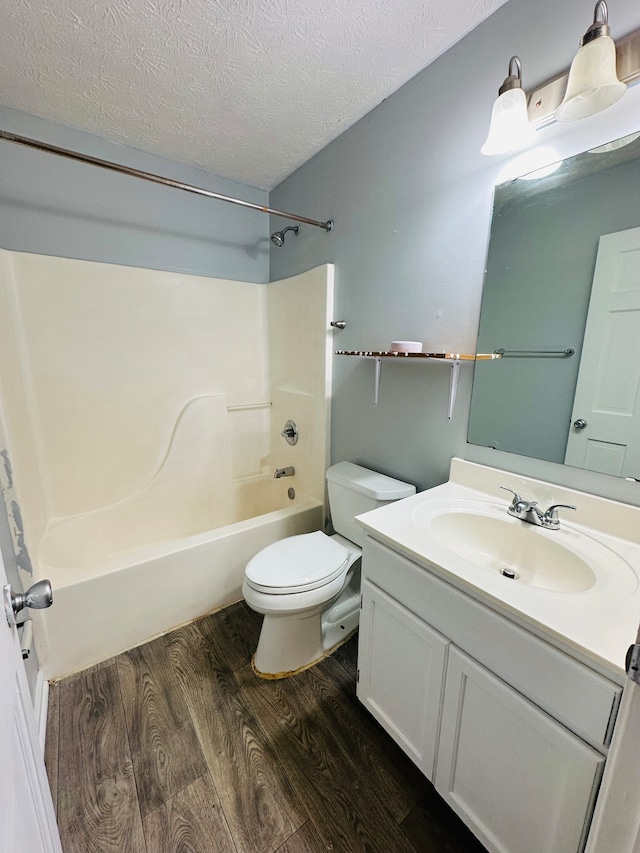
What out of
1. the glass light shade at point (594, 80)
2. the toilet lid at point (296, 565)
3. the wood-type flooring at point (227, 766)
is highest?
the glass light shade at point (594, 80)

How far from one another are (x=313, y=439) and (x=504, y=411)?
111 centimetres

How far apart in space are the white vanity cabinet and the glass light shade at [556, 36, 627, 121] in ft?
4.16

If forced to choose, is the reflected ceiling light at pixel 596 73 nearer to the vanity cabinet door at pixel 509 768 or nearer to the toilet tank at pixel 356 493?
the toilet tank at pixel 356 493

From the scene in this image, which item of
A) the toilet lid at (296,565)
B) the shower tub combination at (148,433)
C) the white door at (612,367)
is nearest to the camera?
the white door at (612,367)

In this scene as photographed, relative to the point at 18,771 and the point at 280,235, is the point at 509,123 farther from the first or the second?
the point at 18,771

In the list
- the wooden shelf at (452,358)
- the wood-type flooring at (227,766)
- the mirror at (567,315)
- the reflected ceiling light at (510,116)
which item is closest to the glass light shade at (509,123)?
the reflected ceiling light at (510,116)

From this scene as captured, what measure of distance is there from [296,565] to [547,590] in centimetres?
89

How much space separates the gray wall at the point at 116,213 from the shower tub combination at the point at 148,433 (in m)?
0.10

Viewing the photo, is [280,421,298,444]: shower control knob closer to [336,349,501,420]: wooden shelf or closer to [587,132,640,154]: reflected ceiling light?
[336,349,501,420]: wooden shelf

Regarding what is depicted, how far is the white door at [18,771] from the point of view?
0.46 meters

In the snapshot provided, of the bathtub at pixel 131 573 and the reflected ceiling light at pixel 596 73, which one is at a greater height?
the reflected ceiling light at pixel 596 73

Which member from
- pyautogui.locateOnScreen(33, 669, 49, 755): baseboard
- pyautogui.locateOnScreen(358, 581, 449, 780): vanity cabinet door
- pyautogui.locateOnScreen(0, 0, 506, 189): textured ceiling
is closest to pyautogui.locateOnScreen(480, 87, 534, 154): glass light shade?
pyautogui.locateOnScreen(0, 0, 506, 189): textured ceiling

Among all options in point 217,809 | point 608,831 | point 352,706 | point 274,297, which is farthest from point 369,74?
point 217,809

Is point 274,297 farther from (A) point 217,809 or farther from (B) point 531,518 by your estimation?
(A) point 217,809
